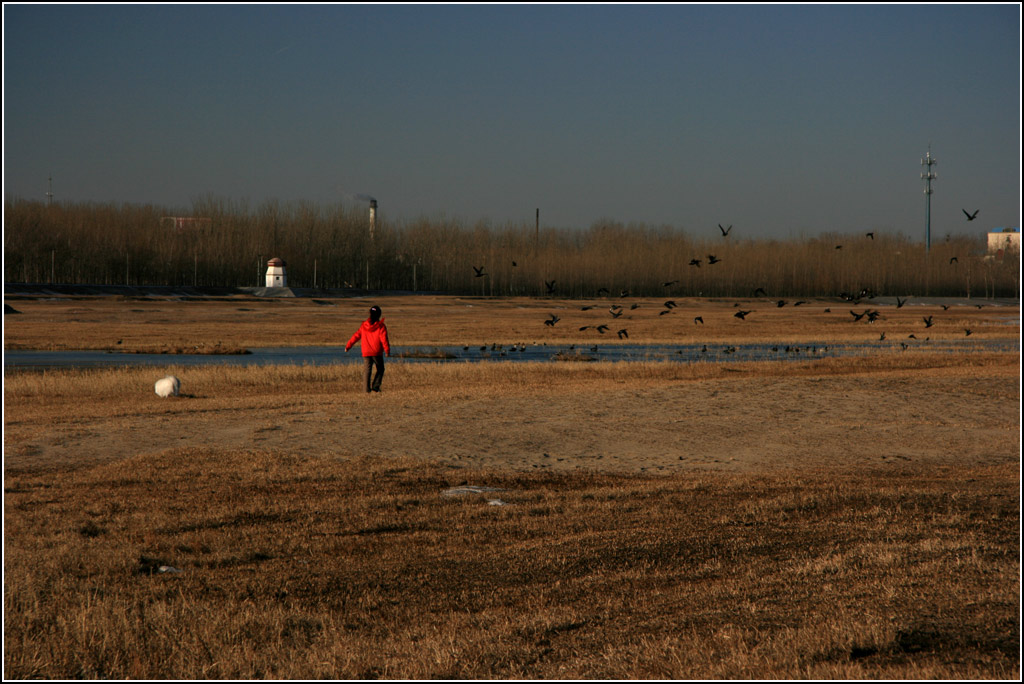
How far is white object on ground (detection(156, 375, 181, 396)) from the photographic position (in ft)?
68.2

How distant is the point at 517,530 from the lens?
1012 cm

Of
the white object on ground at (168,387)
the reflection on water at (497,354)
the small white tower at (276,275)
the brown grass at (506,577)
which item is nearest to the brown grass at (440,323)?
the reflection on water at (497,354)

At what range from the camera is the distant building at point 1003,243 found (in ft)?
315

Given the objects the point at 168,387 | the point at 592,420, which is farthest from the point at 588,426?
the point at 168,387

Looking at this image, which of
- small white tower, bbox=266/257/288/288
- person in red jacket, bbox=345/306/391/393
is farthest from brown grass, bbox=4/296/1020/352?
person in red jacket, bbox=345/306/391/393

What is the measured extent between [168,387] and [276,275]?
5443cm

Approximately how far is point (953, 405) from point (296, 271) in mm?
70899

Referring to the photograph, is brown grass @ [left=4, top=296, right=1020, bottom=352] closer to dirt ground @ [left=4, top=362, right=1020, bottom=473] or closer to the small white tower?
the small white tower

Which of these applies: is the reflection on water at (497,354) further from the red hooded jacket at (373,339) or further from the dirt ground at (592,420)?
the red hooded jacket at (373,339)

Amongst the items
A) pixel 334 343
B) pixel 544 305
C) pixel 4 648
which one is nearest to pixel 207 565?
pixel 4 648

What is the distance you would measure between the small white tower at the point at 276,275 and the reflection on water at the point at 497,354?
38031mm

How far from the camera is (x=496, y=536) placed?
9883mm

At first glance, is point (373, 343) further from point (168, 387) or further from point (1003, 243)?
point (1003, 243)

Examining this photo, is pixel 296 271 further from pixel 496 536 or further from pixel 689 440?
pixel 496 536
